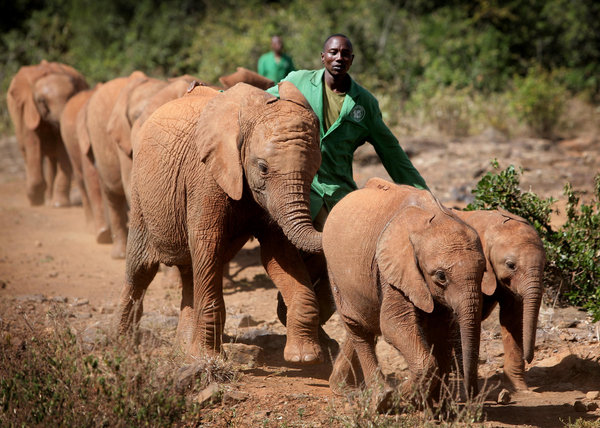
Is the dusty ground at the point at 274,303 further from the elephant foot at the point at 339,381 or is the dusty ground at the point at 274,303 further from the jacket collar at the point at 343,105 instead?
the jacket collar at the point at 343,105

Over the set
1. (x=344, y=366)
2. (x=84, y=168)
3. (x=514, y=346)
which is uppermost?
(x=84, y=168)

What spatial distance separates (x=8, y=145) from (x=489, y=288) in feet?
50.8

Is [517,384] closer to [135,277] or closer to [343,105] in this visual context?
[343,105]

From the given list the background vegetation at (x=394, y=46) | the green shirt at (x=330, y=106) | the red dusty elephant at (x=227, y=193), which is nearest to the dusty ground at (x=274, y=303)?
the red dusty elephant at (x=227, y=193)

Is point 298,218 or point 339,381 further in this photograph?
point 339,381

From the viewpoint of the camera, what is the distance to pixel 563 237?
748 centimetres

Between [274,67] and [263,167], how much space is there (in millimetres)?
8061

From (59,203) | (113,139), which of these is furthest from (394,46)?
(113,139)

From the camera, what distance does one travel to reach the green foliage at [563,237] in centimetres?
728

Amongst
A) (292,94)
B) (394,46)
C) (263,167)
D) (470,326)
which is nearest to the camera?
(470,326)

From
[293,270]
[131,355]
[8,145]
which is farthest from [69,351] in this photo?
[8,145]

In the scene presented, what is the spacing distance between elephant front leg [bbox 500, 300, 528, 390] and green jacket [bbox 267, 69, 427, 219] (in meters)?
1.09

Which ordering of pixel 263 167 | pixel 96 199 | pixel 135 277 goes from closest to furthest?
pixel 263 167
pixel 135 277
pixel 96 199

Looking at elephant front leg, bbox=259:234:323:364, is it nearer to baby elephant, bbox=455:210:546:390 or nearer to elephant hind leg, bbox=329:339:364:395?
elephant hind leg, bbox=329:339:364:395
